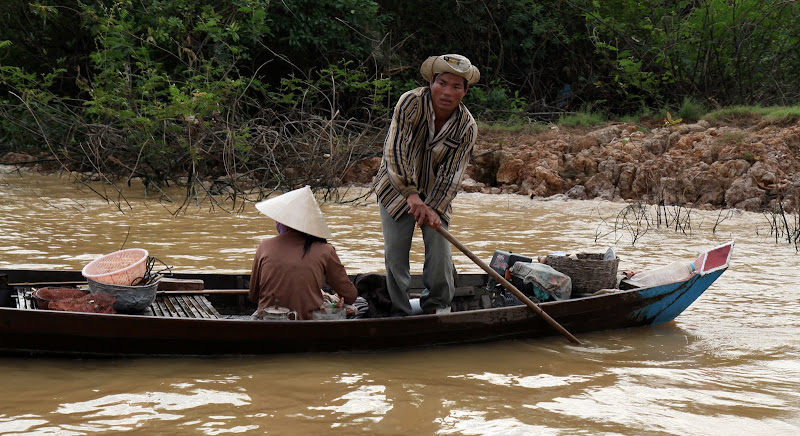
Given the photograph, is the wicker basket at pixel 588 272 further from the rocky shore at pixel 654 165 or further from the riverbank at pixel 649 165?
the rocky shore at pixel 654 165

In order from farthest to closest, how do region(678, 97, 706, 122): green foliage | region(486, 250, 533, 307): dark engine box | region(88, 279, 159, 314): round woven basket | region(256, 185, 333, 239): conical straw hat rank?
region(678, 97, 706, 122): green foliage
region(486, 250, 533, 307): dark engine box
region(88, 279, 159, 314): round woven basket
region(256, 185, 333, 239): conical straw hat

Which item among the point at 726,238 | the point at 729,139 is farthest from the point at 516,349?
the point at 729,139

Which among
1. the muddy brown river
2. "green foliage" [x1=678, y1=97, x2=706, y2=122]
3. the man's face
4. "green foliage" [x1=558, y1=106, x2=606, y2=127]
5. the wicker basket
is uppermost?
"green foliage" [x1=678, y1=97, x2=706, y2=122]

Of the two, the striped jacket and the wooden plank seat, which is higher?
the striped jacket

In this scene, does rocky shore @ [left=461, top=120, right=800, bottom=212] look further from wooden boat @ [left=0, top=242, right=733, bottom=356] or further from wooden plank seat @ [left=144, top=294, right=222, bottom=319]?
wooden plank seat @ [left=144, top=294, right=222, bottom=319]

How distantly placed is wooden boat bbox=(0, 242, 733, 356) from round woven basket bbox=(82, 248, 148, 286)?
25 centimetres

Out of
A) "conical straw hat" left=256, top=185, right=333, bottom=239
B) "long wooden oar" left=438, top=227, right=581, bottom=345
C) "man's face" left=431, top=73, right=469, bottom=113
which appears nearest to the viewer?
"conical straw hat" left=256, top=185, right=333, bottom=239

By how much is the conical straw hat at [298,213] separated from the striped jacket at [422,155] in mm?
529

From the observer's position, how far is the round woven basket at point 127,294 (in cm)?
413

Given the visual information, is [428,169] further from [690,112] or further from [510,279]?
[690,112]

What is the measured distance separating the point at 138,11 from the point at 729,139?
892 cm

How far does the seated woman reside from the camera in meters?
4.02

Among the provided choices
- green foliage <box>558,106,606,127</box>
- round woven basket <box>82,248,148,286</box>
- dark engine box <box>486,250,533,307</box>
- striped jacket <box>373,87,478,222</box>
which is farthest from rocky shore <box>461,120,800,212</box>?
round woven basket <box>82,248,148,286</box>

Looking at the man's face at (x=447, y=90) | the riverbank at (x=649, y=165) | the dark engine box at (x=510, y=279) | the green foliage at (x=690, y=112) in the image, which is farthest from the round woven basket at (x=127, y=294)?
the green foliage at (x=690, y=112)
